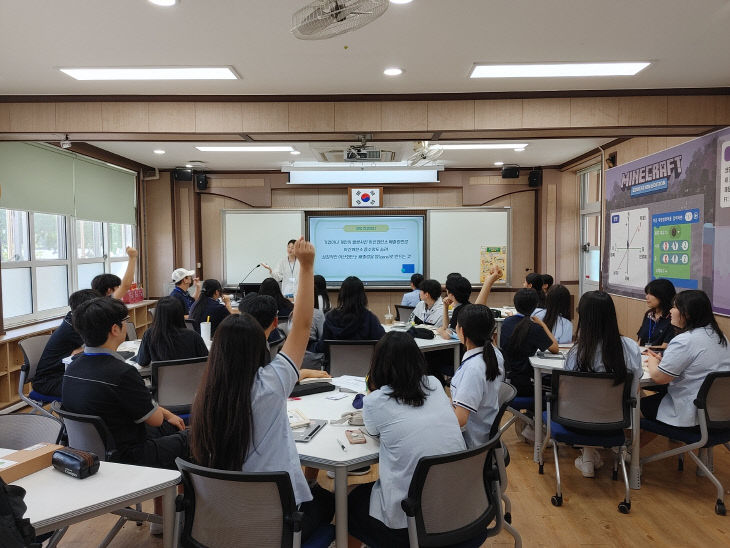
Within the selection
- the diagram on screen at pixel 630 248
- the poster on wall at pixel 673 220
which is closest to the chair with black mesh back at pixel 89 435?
the poster on wall at pixel 673 220

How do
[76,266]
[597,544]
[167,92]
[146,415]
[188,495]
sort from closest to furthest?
[188,495] < [146,415] < [597,544] < [167,92] < [76,266]

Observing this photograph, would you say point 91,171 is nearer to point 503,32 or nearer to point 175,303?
point 175,303

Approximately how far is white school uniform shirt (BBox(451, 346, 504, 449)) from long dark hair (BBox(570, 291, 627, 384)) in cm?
90

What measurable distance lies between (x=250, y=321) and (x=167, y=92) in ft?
11.2

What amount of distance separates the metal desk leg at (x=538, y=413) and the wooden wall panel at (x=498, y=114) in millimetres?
2221

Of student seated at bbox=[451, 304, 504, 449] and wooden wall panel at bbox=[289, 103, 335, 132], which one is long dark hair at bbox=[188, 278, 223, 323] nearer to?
wooden wall panel at bbox=[289, 103, 335, 132]

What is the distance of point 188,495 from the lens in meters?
1.74

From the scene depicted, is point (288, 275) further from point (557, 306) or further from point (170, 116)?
point (557, 306)

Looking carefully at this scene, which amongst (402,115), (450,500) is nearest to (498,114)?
(402,115)

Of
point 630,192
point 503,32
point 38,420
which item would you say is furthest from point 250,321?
point 630,192

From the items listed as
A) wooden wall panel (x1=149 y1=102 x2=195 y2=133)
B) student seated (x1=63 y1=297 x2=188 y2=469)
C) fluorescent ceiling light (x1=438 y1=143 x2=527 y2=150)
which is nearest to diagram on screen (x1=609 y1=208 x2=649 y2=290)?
fluorescent ceiling light (x1=438 y1=143 x2=527 y2=150)

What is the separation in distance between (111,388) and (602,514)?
2.82 metres

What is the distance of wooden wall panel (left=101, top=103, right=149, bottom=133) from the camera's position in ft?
14.7

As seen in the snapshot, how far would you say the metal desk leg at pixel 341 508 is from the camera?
1.94 m
